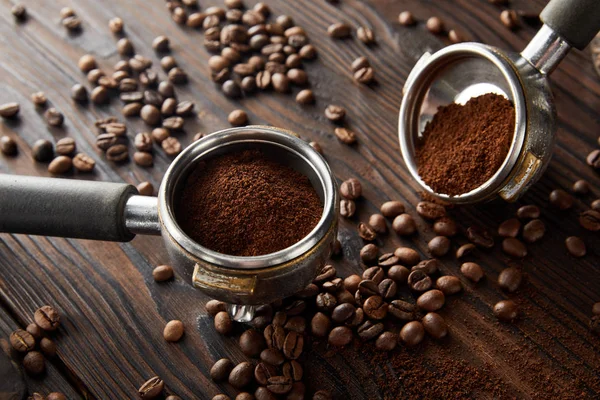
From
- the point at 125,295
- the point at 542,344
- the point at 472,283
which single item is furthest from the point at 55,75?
the point at 542,344

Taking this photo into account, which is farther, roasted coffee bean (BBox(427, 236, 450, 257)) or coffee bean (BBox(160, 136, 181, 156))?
coffee bean (BBox(160, 136, 181, 156))

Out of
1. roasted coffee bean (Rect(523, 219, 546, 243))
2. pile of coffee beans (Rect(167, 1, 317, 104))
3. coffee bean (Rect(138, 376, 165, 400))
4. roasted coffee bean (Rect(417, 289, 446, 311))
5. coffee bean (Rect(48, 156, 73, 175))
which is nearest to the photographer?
coffee bean (Rect(138, 376, 165, 400))

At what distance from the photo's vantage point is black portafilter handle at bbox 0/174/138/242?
3.88ft

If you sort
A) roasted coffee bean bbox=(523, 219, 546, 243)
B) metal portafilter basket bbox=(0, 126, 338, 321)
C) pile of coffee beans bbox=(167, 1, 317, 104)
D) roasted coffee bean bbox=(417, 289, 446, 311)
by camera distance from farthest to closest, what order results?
pile of coffee beans bbox=(167, 1, 317, 104) < roasted coffee bean bbox=(523, 219, 546, 243) < roasted coffee bean bbox=(417, 289, 446, 311) < metal portafilter basket bbox=(0, 126, 338, 321)

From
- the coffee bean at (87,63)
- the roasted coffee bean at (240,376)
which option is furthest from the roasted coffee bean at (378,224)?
the coffee bean at (87,63)

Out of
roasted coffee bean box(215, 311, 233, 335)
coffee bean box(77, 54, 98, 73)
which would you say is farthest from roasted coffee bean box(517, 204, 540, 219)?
coffee bean box(77, 54, 98, 73)

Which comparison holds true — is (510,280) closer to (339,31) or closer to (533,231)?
(533,231)

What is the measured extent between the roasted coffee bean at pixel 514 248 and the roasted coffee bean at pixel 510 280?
0.18 feet

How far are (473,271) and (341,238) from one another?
0.30 m

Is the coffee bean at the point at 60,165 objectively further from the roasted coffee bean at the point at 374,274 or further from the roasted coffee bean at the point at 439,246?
the roasted coffee bean at the point at 439,246

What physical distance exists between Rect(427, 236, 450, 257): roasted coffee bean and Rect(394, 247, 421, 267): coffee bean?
38mm

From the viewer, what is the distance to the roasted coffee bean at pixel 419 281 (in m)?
1.35

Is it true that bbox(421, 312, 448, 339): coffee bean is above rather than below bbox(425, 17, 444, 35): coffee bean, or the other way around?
below

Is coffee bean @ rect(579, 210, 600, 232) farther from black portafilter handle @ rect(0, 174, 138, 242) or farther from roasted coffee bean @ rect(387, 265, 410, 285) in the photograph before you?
black portafilter handle @ rect(0, 174, 138, 242)
